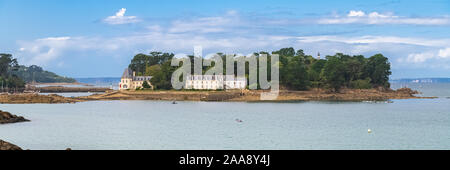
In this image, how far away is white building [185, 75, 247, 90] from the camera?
354 ft

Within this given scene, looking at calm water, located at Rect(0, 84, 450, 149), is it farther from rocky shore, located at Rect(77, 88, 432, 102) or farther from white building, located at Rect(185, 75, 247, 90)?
white building, located at Rect(185, 75, 247, 90)

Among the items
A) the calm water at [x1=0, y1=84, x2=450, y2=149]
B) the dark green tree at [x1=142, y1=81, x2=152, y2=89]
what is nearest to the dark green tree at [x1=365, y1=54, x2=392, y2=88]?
the dark green tree at [x1=142, y1=81, x2=152, y2=89]

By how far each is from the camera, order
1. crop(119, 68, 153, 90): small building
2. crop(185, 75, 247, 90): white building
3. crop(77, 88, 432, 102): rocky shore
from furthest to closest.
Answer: crop(119, 68, 153, 90): small building < crop(185, 75, 247, 90): white building < crop(77, 88, 432, 102): rocky shore

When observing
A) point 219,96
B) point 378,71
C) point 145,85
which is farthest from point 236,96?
point 378,71

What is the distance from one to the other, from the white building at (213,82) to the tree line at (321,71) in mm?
4756

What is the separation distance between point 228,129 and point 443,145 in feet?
58.4

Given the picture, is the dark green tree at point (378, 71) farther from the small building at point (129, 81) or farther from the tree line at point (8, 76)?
the tree line at point (8, 76)

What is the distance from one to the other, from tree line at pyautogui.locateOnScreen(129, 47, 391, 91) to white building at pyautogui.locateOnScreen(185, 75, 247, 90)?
4.76 meters

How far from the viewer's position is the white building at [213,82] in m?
108

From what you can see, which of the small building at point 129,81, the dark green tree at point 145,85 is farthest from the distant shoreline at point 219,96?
the small building at point 129,81

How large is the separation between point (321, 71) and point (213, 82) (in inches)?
1161

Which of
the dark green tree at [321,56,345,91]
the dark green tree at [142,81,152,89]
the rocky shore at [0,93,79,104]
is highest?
the dark green tree at [321,56,345,91]
